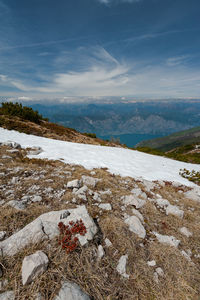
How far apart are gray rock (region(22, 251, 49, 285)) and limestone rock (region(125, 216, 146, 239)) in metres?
2.38

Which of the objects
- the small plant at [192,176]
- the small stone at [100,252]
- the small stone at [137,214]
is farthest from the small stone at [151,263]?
the small plant at [192,176]

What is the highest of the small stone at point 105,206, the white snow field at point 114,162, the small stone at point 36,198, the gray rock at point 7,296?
the gray rock at point 7,296

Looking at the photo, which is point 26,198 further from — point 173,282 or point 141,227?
point 173,282

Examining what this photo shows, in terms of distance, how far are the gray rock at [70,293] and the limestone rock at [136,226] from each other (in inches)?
78.6

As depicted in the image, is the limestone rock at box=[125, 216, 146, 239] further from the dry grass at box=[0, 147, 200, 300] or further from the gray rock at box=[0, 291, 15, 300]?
the gray rock at box=[0, 291, 15, 300]

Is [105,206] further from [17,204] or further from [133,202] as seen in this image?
[17,204]

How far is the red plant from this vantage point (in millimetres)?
2759

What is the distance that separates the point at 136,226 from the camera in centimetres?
387

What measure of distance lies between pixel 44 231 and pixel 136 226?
255cm

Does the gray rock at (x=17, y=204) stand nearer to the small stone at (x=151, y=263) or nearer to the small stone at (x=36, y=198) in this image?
the small stone at (x=36, y=198)

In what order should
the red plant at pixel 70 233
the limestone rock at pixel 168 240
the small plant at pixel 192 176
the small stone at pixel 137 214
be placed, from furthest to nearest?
the small plant at pixel 192 176 → the small stone at pixel 137 214 → the limestone rock at pixel 168 240 → the red plant at pixel 70 233

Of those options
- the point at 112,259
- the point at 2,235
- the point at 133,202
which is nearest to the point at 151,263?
the point at 112,259

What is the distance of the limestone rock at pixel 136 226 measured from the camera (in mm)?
3705

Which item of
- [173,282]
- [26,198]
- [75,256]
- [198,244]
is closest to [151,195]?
[198,244]
